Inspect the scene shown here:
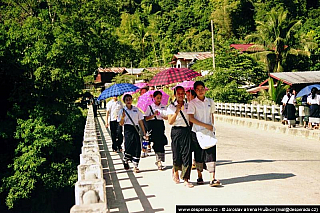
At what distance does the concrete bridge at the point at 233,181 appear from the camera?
6.06 metres

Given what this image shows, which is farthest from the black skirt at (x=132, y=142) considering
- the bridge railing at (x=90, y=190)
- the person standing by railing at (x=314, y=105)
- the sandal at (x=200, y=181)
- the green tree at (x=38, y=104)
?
the green tree at (x=38, y=104)

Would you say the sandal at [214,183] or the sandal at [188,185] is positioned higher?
the sandal at [214,183]

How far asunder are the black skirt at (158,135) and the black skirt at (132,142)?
0.38 m

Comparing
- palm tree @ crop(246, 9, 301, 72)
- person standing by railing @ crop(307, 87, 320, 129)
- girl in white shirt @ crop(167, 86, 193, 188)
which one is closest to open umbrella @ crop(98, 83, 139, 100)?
girl in white shirt @ crop(167, 86, 193, 188)

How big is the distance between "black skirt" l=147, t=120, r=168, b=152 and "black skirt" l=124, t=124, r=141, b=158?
0.38 metres

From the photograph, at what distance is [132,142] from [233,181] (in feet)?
8.32

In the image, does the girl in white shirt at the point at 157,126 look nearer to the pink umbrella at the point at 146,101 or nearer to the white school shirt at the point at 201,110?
the pink umbrella at the point at 146,101

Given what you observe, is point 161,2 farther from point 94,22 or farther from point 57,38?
point 57,38

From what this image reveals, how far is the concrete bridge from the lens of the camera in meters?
6.06

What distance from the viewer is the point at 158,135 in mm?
9281

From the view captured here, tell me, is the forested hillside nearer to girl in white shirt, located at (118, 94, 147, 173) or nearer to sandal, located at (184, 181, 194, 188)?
girl in white shirt, located at (118, 94, 147, 173)

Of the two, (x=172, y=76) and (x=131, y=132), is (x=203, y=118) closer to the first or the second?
(x=172, y=76)

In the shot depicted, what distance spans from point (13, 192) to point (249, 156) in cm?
1338

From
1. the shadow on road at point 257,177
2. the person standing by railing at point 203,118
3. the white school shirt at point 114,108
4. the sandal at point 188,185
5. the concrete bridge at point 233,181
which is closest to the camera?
the concrete bridge at point 233,181
